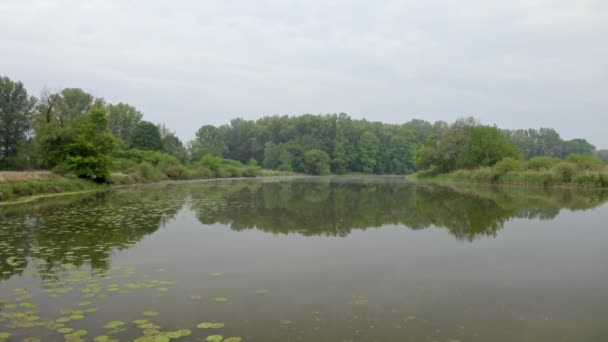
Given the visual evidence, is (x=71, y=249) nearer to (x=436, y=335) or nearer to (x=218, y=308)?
(x=218, y=308)

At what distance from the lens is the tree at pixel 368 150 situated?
11281 centimetres

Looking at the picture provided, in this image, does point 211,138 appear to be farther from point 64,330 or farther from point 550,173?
point 64,330

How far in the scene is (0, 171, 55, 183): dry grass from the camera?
24894 mm

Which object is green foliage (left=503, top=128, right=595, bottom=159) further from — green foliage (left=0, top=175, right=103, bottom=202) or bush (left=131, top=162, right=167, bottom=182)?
green foliage (left=0, top=175, right=103, bottom=202)

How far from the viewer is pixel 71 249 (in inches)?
400

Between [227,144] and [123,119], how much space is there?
36.6 metres

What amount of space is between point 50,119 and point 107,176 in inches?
294

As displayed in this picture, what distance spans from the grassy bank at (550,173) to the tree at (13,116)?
5534 centimetres

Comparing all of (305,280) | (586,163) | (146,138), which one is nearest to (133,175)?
(146,138)

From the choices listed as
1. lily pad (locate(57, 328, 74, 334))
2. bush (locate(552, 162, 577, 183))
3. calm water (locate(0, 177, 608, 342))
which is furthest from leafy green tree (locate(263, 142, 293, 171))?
lily pad (locate(57, 328, 74, 334))

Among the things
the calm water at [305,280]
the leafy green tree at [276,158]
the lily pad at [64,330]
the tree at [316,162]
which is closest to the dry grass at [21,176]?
the calm water at [305,280]

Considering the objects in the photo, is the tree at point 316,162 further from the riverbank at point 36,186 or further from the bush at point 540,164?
the riverbank at point 36,186

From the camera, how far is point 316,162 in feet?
334

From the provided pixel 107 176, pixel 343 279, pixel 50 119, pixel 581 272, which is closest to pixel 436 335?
pixel 343 279
